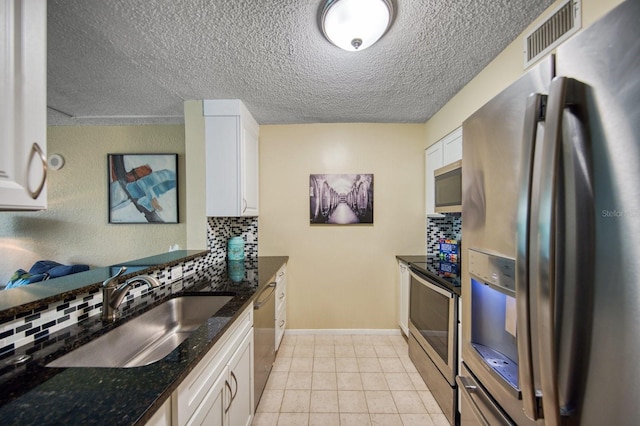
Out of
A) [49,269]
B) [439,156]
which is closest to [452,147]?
[439,156]

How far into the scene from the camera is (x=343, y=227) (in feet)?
9.40

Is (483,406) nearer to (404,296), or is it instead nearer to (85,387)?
(85,387)

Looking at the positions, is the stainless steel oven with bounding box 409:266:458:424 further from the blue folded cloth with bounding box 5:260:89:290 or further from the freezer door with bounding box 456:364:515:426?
the blue folded cloth with bounding box 5:260:89:290

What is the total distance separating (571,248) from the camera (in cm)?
54

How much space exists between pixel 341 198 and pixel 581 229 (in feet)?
7.70

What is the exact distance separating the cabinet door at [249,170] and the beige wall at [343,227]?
18cm

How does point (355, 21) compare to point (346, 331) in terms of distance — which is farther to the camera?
point (346, 331)

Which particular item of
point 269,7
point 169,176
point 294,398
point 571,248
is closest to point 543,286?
point 571,248

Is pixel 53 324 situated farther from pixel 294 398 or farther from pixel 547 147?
pixel 547 147

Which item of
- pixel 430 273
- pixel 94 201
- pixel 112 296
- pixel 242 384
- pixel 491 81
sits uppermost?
pixel 491 81

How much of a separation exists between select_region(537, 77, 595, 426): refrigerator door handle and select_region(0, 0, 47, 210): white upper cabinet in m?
1.42

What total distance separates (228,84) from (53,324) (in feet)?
6.01

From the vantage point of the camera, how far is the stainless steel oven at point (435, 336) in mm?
1590

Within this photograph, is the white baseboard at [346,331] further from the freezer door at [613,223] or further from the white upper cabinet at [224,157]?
the freezer door at [613,223]
